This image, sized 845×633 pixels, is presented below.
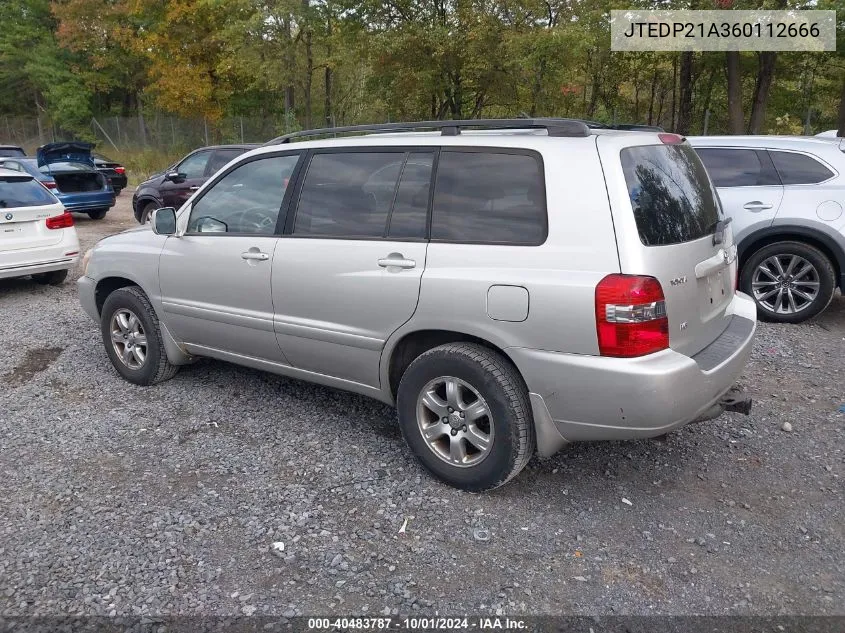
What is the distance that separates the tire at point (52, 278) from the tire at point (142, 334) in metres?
4.08

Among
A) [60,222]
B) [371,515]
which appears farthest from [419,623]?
[60,222]

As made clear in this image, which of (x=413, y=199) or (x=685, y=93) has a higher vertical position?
(x=685, y=93)

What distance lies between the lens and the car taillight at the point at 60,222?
7.93m

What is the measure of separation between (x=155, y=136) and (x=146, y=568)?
29.7 meters

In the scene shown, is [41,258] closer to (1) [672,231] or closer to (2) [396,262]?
(2) [396,262]

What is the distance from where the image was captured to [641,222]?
298cm

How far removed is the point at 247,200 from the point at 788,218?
16.7 feet

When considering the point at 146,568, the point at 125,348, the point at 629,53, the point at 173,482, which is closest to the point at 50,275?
the point at 125,348

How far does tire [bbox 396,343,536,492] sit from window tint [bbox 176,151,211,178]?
9723mm

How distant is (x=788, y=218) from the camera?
638 cm

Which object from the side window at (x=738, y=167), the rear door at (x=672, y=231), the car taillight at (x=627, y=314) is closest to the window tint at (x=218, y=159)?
the side window at (x=738, y=167)

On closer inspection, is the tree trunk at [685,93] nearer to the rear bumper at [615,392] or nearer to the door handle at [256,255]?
the door handle at [256,255]

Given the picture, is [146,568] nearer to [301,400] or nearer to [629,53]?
[301,400]

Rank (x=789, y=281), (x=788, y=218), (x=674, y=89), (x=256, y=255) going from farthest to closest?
1. (x=674, y=89)
2. (x=789, y=281)
3. (x=788, y=218)
4. (x=256, y=255)
